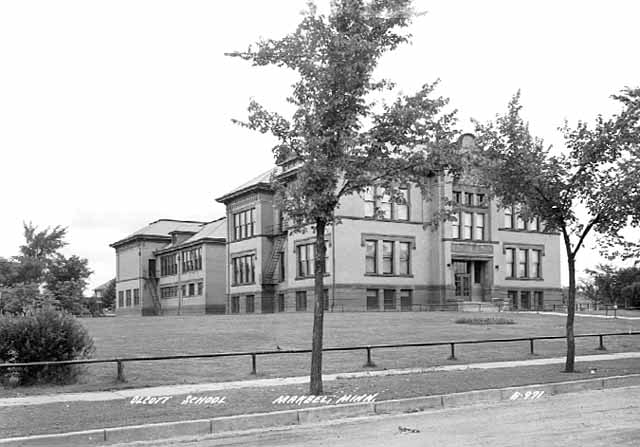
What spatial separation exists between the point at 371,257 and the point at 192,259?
84.2ft

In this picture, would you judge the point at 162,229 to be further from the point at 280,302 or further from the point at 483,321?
the point at 483,321

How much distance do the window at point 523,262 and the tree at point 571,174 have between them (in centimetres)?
3878

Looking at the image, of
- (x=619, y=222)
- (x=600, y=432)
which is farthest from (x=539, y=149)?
(x=600, y=432)

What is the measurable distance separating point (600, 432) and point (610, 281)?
232 feet

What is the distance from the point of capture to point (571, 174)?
19.8 m

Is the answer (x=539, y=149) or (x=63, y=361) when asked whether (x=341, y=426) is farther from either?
(x=539, y=149)

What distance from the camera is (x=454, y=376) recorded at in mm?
17656

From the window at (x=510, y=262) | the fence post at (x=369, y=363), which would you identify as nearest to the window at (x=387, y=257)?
the window at (x=510, y=262)

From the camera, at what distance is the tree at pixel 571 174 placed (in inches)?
760

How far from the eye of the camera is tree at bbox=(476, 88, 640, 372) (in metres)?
19.3

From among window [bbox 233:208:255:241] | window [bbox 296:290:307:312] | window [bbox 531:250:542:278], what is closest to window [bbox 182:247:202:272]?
window [bbox 233:208:255:241]

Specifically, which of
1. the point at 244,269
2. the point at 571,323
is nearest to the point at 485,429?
the point at 571,323

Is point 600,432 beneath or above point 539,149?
beneath

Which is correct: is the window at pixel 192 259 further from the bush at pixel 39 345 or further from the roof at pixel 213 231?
the bush at pixel 39 345
